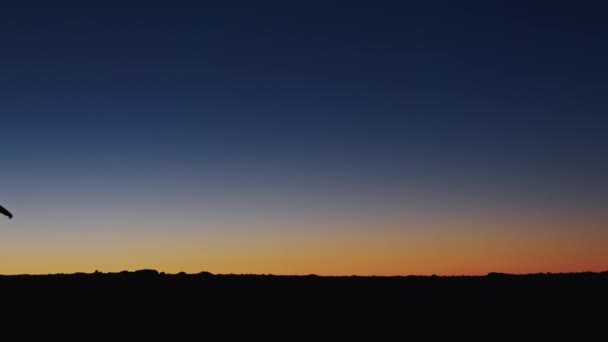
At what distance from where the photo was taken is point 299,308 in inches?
780

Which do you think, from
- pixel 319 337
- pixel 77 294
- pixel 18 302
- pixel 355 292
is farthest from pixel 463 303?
pixel 18 302

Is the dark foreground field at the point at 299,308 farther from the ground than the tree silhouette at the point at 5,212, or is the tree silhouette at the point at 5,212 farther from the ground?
the tree silhouette at the point at 5,212

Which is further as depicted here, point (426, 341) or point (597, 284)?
point (597, 284)

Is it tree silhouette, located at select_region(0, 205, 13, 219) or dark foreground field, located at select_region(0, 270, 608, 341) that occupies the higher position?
tree silhouette, located at select_region(0, 205, 13, 219)

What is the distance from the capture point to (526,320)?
18.9 metres

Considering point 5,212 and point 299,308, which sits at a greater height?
point 5,212

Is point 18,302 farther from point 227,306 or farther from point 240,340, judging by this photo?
point 240,340

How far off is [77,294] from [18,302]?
185cm

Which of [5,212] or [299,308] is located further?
[5,212]

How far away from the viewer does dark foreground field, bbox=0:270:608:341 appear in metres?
17.1

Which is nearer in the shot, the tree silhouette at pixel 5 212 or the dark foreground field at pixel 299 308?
the dark foreground field at pixel 299 308

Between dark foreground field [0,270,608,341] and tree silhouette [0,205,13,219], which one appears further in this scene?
tree silhouette [0,205,13,219]

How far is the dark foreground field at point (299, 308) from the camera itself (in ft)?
56.2

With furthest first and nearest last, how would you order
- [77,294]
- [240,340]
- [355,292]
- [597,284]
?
1. [597,284]
2. [355,292]
3. [77,294]
4. [240,340]
